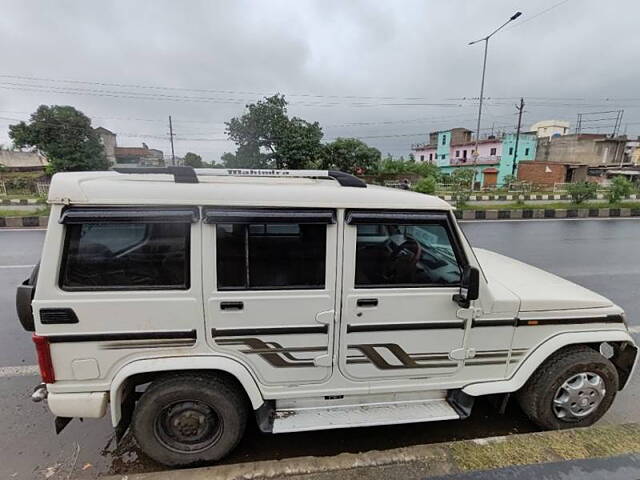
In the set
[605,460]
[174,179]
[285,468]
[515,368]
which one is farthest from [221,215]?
[605,460]

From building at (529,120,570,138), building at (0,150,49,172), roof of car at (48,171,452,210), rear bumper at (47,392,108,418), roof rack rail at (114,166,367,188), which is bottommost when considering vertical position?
rear bumper at (47,392,108,418)

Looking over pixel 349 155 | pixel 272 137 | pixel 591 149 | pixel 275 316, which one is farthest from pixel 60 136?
pixel 591 149

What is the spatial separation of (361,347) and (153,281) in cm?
135

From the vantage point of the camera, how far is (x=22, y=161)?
38.6m

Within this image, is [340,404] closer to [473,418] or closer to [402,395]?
[402,395]

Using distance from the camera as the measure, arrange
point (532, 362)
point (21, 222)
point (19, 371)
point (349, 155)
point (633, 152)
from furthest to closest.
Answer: point (633, 152) → point (349, 155) → point (21, 222) → point (19, 371) → point (532, 362)

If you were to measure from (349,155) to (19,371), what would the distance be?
2709 cm

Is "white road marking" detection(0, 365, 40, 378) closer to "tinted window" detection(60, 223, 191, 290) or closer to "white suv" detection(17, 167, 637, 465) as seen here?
"white suv" detection(17, 167, 637, 465)

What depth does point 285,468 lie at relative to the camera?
183cm

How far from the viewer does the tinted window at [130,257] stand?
75.4 inches

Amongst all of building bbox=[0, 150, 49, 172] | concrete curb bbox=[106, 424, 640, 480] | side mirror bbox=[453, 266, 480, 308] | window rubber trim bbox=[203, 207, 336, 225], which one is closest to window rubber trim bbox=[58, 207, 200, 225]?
window rubber trim bbox=[203, 207, 336, 225]

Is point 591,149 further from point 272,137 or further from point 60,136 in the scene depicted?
point 60,136

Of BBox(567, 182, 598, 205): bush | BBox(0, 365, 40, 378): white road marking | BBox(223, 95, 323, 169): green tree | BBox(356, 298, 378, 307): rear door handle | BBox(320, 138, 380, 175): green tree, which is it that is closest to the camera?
BBox(356, 298, 378, 307): rear door handle

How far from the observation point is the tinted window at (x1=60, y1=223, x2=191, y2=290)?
1914 mm
